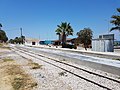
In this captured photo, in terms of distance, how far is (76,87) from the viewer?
10570mm

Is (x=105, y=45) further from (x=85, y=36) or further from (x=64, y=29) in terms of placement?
(x=64, y=29)

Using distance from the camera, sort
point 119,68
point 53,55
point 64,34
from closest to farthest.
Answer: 1. point 119,68
2. point 53,55
3. point 64,34

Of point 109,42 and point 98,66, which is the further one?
point 109,42

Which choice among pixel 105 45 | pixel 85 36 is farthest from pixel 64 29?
pixel 105 45

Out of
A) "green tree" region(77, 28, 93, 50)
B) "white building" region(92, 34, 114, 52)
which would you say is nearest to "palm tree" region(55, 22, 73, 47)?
"green tree" region(77, 28, 93, 50)

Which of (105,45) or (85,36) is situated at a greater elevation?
(85,36)

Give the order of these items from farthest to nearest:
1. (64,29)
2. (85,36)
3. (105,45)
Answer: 1. (64,29)
2. (85,36)
3. (105,45)

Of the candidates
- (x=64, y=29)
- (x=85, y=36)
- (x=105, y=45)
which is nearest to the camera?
(x=105, y=45)

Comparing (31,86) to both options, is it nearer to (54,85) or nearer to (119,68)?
(54,85)

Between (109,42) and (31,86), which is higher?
(109,42)

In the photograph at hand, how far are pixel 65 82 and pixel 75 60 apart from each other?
10.1 metres

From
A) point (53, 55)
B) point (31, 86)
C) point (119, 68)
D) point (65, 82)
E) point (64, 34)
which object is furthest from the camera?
point (64, 34)

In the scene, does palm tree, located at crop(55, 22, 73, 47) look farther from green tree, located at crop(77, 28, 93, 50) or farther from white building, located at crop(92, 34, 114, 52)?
white building, located at crop(92, 34, 114, 52)

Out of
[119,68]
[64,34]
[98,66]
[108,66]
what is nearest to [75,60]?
[98,66]
